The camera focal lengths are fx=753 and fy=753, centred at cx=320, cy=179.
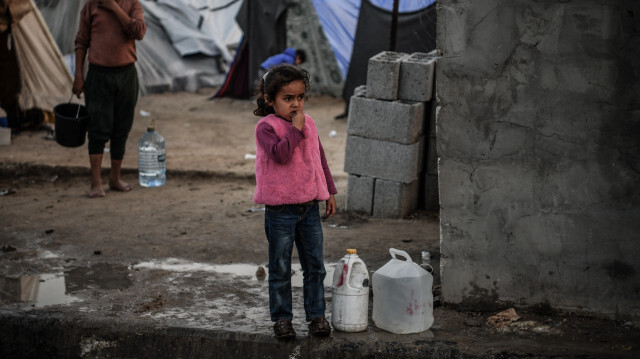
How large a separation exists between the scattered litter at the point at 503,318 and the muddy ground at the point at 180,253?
44 mm

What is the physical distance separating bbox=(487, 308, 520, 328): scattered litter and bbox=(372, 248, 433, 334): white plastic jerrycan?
331 mm

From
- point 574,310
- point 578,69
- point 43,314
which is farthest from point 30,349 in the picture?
point 578,69

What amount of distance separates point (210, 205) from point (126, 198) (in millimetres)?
829

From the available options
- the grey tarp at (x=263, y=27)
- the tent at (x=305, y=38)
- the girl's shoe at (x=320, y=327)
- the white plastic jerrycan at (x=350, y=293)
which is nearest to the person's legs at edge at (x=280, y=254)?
the girl's shoe at (x=320, y=327)

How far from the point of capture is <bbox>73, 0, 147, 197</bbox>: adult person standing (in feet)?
21.4

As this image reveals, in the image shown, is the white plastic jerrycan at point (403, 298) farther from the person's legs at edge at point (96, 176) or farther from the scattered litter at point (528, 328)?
the person's legs at edge at point (96, 176)

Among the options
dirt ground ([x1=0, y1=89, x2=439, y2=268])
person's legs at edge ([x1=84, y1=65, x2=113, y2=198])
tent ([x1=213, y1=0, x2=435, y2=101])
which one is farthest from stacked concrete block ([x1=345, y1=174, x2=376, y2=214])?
tent ([x1=213, y1=0, x2=435, y2=101])

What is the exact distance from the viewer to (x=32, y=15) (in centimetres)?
1052

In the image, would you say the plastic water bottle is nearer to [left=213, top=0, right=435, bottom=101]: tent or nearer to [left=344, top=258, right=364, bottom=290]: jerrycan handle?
[left=344, top=258, right=364, bottom=290]: jerrycan handle

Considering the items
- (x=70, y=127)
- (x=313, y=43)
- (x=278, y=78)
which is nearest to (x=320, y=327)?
(x=278, y=78)

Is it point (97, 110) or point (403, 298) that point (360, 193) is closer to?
point (97, 110)

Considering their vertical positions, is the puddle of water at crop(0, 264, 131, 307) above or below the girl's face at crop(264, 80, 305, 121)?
below

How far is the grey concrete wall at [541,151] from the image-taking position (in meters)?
3.77

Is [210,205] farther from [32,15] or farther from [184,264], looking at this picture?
[32,15]
